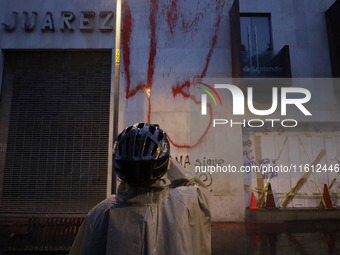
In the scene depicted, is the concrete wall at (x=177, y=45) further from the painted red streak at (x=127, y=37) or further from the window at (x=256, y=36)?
the window at (x=256, y=36)

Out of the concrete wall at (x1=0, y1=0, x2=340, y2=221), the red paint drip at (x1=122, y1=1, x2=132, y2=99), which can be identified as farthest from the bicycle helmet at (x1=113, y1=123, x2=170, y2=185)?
the red paint drip at (x1=122, y1=1, x2=132, y2=99)

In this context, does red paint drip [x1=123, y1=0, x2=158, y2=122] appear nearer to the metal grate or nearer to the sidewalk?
the metal grate

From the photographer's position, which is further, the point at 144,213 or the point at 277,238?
the point at 277,238

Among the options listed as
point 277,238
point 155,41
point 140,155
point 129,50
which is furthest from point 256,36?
point 140,155

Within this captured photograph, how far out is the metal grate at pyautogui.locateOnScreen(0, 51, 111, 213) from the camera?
9297mm

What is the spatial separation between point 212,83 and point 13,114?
7755mm

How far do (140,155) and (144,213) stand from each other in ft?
1.17

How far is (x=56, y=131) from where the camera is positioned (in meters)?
9.75

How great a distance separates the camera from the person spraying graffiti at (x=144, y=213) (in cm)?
153

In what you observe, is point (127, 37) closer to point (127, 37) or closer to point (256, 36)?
point (127, 37)

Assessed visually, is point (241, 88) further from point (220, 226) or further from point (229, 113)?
point (220, 226)

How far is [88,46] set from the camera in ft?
32.8

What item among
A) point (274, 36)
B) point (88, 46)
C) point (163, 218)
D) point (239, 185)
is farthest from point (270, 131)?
point (163, 218)

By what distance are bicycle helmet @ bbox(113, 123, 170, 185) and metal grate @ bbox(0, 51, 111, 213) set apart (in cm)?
816
